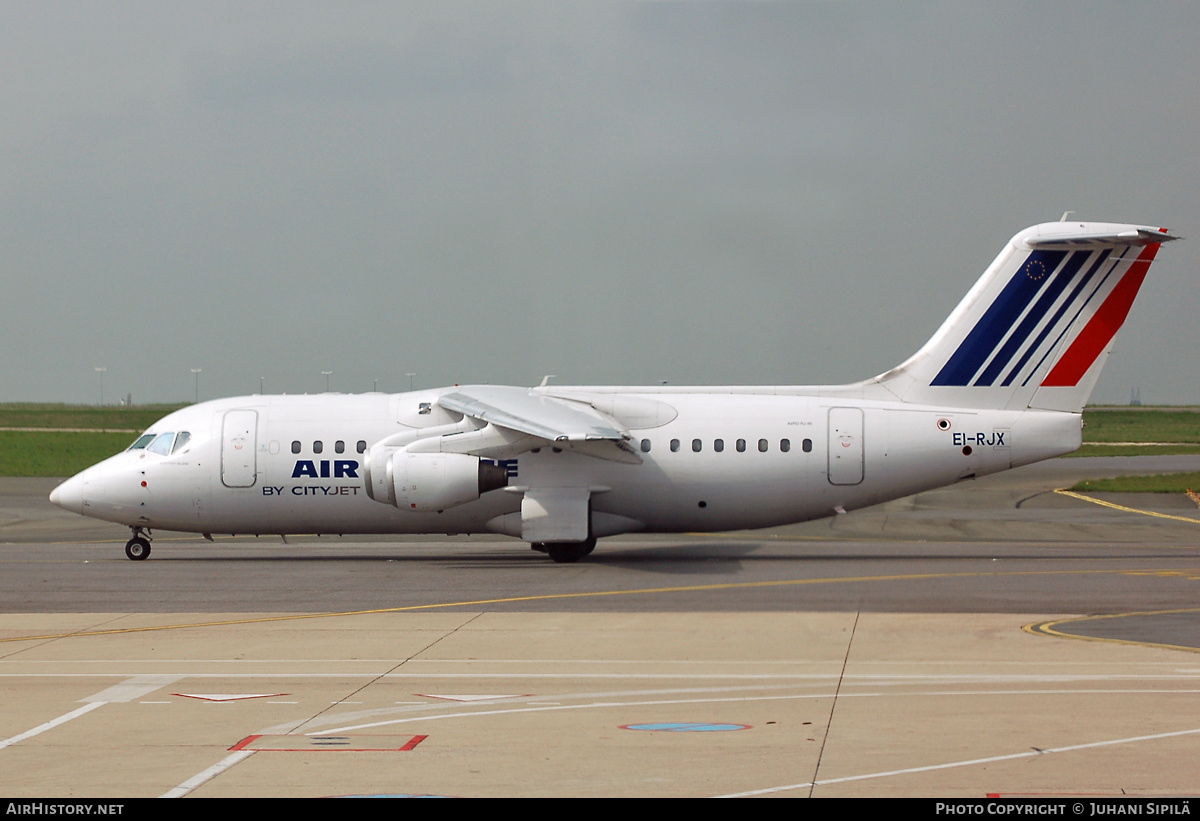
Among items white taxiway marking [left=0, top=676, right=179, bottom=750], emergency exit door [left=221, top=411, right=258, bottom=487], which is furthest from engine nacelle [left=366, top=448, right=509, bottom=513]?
white taxiway marking [left=0, top=676, right=179, bottom=750]

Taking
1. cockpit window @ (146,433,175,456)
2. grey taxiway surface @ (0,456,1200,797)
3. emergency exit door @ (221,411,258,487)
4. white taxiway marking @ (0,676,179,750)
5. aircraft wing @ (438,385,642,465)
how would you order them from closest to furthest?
grey taxiway surface @ (0,456,1200,797)
white taxiway marking @ (0,676,179,750)
aircraft wing @ (438,385,642,465)
emergency exit door @ (221,411,258,487)
cockpit window @ (146,433,175,456)

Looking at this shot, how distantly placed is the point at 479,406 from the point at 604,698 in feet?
46.3

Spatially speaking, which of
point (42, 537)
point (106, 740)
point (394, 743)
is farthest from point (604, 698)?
point (42, 537)

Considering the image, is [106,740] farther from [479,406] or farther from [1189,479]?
[1189,479]

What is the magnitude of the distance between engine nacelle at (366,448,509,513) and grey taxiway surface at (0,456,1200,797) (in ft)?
5.00

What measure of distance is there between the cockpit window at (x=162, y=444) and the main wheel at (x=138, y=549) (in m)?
2.10

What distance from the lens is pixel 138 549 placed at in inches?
1098

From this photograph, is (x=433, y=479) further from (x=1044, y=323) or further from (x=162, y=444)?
(x=1044, y=323)

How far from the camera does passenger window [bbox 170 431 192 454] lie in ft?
90.7

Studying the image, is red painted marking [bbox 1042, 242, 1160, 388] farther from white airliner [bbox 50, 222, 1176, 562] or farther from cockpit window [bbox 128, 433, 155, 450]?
cockpit window [bbox 128, 433, 155, 450]

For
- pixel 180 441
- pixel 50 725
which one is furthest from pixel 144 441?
pixel 50 725

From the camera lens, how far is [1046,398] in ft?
84.9

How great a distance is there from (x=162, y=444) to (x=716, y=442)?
12745 mm

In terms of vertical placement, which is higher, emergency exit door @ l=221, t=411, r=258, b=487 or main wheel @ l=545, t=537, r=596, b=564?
emergency exit door @ l=221, t=411, r=258, b=487
